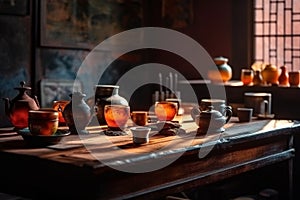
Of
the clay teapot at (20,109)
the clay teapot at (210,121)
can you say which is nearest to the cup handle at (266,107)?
the clay teapot at (210,121)

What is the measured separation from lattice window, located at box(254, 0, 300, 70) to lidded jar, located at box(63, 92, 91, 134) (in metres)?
2.91

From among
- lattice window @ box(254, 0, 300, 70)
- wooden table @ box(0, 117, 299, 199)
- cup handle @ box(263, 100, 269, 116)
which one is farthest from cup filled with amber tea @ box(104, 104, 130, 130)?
lattice window @ box(254, 0, 300, 70)

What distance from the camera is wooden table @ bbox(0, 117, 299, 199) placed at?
196 cm

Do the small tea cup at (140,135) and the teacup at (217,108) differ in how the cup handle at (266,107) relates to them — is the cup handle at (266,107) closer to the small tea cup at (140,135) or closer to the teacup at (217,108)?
the teacup at (217,108)

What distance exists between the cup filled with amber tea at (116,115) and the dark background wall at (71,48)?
2066mm

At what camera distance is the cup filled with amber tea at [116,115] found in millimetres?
2758

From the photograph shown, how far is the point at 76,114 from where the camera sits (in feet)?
8.64

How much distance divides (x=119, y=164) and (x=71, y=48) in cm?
329

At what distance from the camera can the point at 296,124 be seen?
131 inches

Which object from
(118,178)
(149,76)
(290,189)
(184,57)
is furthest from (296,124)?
(149,76)

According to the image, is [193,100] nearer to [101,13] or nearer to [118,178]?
[101,13]

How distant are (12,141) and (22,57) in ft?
7.77

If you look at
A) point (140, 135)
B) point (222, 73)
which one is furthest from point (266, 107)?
point (140, 135)

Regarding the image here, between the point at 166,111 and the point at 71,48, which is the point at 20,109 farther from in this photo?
the point at 71,48
